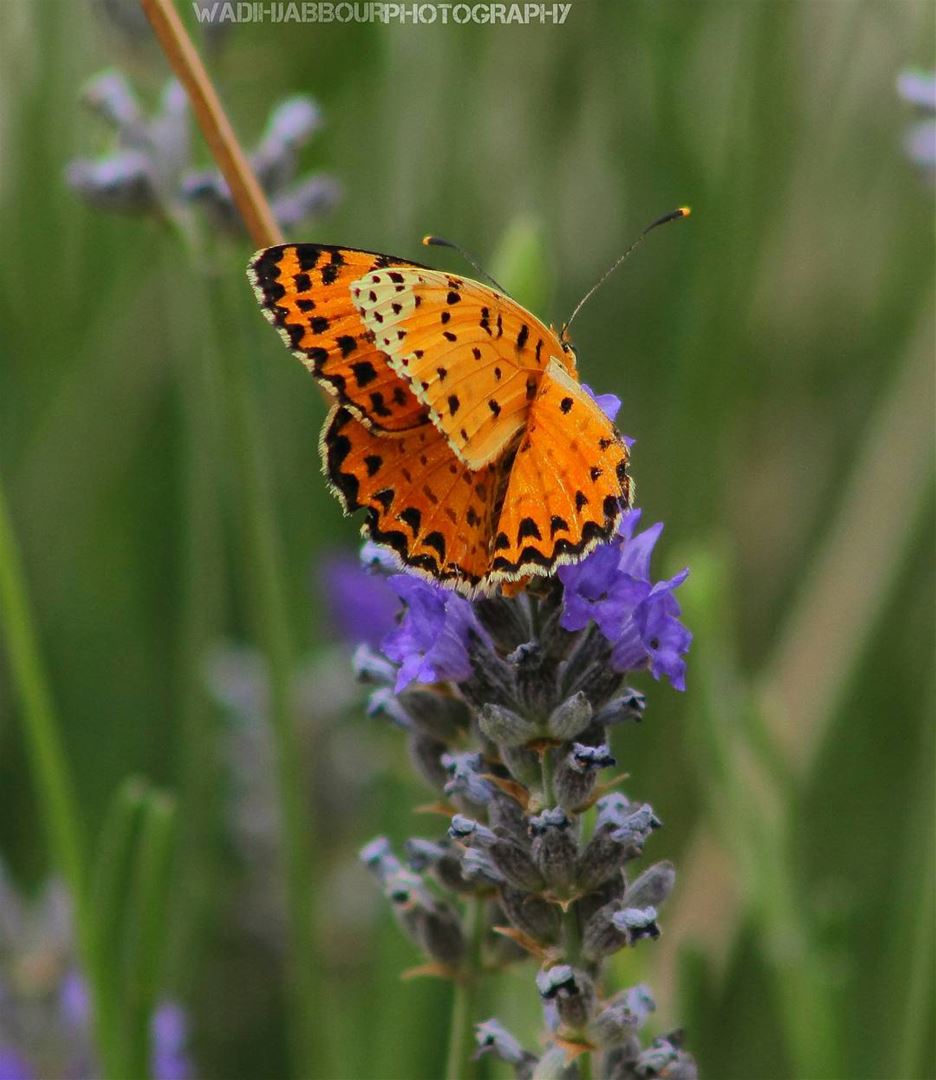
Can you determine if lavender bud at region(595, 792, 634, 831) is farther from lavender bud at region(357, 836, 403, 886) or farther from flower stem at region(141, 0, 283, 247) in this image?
flower stem at region(141, 0, 283, 247)

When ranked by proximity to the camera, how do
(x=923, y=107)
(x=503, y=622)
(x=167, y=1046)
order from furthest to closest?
(x=167, y=1046)
(x=923, y=107)
(x=503, y=622)

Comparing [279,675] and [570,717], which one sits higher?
[279,675]

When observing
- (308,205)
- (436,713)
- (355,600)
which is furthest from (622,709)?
(355,600)

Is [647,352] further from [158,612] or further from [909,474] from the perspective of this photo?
[158,612]

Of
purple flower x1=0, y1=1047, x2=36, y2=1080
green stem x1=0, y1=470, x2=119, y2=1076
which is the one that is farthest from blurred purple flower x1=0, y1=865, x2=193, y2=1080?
green stem x1=0, y1=470, x2=119, y2=1076

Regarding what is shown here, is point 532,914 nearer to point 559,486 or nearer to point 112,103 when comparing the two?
point 559,486

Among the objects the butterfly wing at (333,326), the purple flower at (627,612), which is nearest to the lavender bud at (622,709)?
the purple flower at (627,612)
